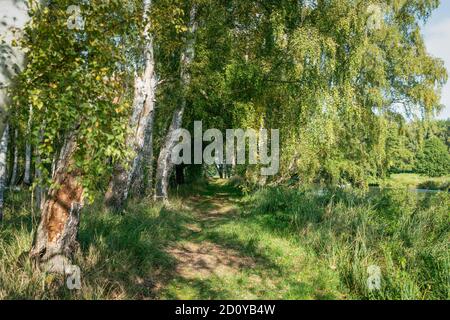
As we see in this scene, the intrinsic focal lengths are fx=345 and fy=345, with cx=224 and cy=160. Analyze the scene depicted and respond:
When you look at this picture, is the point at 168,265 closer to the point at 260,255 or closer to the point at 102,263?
the point at 102,263

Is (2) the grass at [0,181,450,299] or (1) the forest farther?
(2) the grass at [0,181,450,299]

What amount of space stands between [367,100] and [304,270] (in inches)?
411

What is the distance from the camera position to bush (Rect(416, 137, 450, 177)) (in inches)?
2152

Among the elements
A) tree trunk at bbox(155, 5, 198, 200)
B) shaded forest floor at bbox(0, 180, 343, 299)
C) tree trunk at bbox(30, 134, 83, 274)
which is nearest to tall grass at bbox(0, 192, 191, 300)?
shaded forest floor at bbox(0, 180, 343, 299)

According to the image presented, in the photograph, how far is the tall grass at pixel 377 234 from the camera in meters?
4.96

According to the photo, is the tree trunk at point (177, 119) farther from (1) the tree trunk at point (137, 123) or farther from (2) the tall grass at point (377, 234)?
(2) the tall grass at point (377, 234)

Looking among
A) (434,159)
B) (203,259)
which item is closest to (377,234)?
(203,259)

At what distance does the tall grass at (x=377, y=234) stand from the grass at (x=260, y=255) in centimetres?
2

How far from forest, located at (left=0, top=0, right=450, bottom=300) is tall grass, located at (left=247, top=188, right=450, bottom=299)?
43 mm

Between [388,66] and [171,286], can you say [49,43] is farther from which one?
[388,66]

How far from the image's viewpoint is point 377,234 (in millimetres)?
6871

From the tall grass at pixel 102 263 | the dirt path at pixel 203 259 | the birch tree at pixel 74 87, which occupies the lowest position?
the dirt path at pixel 203 259

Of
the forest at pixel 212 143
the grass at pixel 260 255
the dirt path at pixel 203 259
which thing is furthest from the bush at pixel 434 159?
the dirt path at pixel 203 259

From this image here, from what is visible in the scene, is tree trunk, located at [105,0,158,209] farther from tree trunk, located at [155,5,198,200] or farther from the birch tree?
the birch tree
